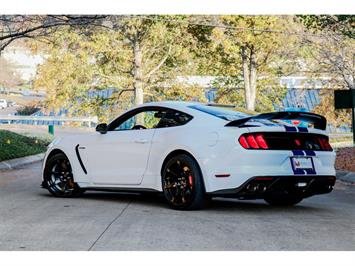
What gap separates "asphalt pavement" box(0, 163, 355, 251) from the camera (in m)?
6.52

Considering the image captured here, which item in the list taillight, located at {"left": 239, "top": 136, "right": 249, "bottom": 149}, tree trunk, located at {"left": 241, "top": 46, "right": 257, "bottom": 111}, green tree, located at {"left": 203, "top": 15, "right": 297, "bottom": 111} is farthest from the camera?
tree trunk, located at {"left": 241, "top": 46, "right": 257, "bottom": 111}

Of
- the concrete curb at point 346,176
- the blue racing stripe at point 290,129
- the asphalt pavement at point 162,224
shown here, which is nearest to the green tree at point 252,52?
the concrete curb at point 346,176

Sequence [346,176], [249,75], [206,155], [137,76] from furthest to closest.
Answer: [137,76]
[249,75]
[346,176]
[206,155]

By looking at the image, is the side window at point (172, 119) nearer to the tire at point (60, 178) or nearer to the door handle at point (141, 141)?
the door handle at point (141, 141)

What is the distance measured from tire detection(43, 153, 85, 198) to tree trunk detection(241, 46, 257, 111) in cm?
971

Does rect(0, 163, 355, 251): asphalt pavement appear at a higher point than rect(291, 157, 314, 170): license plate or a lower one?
lower

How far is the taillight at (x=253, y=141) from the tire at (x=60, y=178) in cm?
268

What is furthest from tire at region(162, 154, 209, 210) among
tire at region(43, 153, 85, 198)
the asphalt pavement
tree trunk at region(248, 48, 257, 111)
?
tree trunk at region(248, 48, 257, 111)

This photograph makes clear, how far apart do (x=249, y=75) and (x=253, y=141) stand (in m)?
11.8

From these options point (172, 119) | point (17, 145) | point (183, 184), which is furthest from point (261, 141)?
point (17, 145)

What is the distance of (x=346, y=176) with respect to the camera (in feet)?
48.4

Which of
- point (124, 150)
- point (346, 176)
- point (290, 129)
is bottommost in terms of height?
point (346, 176)

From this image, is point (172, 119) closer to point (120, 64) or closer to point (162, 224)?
point (162, 224)

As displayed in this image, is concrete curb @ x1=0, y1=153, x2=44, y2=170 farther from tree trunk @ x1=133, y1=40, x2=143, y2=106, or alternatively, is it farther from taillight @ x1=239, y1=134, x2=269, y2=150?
taillight @ x1=239, y1=134, x2=269, y2=150
